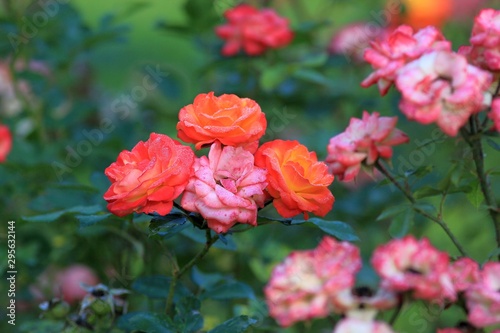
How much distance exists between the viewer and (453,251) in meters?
2.32

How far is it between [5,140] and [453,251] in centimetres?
128

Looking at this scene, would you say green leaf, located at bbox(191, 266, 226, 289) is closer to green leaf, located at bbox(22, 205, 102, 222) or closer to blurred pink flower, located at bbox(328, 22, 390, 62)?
green leaf, located at bbox(22, 205, 102, 222)

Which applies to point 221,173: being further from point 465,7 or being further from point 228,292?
point 465,7

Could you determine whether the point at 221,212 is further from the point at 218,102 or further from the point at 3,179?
the point at 3,179

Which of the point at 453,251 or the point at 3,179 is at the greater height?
the point at 3,179

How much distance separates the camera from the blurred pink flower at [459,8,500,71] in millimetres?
992

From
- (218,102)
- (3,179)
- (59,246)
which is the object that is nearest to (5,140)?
(3,179)

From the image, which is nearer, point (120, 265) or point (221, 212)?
point (221, 212)

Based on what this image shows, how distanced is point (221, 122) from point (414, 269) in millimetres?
346

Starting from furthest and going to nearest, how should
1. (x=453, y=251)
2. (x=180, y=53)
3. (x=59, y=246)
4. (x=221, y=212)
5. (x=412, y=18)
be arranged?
(x=180, y=53) < (x=412, y=18) < (x=453, y=251) < (x=59, y=246) < (x=221, y=212)

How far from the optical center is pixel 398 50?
1.01 metres

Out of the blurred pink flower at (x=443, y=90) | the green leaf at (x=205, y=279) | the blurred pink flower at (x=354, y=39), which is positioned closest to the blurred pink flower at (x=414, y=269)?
the blurred pink flower at (x=443, y=90)

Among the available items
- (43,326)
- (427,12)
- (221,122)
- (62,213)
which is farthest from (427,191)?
(427,12)

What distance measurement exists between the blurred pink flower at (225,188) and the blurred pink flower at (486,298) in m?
0.30
